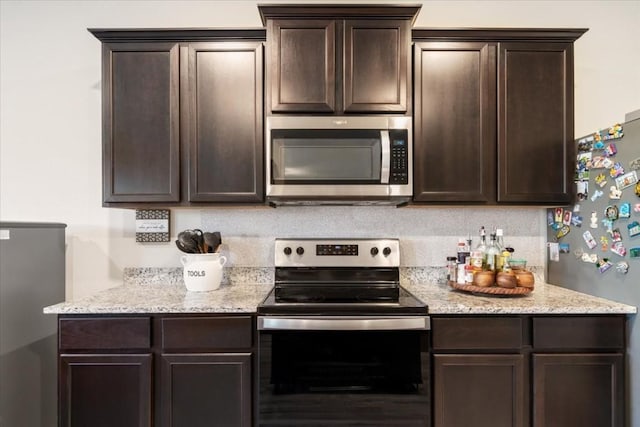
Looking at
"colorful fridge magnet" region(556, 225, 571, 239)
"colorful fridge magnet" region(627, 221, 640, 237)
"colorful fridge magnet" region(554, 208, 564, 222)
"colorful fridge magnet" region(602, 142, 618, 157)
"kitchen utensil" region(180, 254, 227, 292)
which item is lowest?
"kitchen utensil" region(180, 254, 227, 292)

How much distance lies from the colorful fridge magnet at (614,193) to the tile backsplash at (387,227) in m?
0.54

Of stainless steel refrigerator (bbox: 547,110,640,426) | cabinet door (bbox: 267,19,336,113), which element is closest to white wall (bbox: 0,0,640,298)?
stainless steel refrigerator (bbox: 547,110,640,426)

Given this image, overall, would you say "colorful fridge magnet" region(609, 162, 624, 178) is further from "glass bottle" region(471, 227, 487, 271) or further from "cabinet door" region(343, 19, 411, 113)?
"cabinet door" region(343, 19, 411, 113)

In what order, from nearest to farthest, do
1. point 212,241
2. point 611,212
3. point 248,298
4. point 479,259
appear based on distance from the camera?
point 611,212 → point 248,298 → point 479,259 → point 212,241

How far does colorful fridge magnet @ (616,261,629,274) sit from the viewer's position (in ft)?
5.24

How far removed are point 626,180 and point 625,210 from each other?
5.4 inches

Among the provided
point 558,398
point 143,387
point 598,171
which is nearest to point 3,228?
point 143,387

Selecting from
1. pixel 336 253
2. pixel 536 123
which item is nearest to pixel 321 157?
pixel 336 253

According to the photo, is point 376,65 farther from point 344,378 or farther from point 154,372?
point 154,372

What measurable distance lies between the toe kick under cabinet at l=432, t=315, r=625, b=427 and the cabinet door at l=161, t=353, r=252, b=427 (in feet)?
2.85

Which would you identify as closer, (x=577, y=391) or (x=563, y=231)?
(x=577, y=391)

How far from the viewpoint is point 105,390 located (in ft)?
5.16

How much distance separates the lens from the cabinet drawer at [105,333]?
1.57 m

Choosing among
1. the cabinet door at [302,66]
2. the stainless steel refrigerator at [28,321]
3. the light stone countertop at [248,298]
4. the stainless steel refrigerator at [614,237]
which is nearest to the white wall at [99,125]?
the light stone countertop at [248,298]
